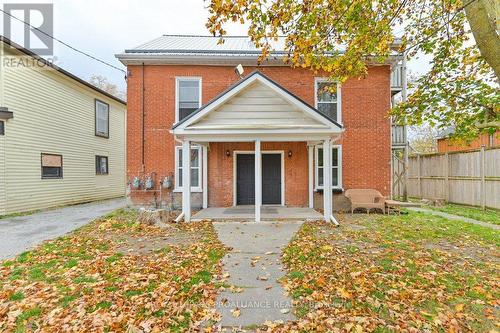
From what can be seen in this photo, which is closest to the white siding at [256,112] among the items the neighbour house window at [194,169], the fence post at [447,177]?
the neighbour house window at [194,169]

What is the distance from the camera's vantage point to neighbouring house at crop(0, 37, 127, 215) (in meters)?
10.5

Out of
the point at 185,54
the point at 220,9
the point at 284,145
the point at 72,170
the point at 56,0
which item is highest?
the point at 56,0

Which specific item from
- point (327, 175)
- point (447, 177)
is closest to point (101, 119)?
point (327, 175)

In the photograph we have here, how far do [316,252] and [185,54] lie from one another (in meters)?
9.38

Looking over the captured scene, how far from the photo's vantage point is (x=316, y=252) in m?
5.69

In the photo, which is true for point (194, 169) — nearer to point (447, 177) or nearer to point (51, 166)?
point (51, 166)

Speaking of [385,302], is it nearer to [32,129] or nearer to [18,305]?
[18,305]

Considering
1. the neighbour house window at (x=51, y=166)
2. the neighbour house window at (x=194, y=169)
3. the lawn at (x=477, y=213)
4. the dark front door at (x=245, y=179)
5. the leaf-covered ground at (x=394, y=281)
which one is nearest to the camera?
the leaf-covered ground at (x=394, y=281)

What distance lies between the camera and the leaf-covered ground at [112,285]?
11.0 feet

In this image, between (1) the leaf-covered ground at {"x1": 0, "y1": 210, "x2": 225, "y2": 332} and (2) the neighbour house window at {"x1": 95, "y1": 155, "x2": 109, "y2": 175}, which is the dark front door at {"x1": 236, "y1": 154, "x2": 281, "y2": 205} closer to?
(1) the leaf-covered ground at {"x1": 0, "y1": 210, "x2": 225, "y2": 332}

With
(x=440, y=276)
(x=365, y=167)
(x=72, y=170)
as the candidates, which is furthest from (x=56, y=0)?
(x=440, y=276)

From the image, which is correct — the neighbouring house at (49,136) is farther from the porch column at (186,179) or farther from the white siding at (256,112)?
the white siding at (256,112)

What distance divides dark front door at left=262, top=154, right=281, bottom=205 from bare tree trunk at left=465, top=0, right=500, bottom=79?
8.11 metres

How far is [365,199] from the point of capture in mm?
10664
